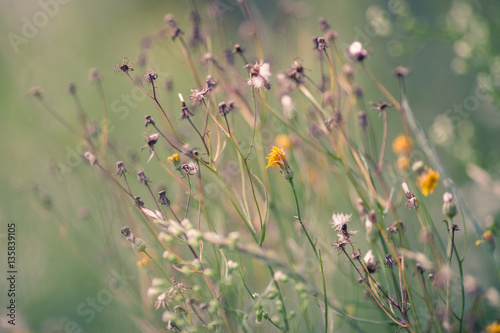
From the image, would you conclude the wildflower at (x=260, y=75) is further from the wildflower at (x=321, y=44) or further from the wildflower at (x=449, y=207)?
the wildflower at (x=449, y=207)

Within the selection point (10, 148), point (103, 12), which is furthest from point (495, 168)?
point (103, 12)

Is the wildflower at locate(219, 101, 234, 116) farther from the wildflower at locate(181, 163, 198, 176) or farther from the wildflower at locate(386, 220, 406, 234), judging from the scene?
the wildflower at locate(386, 220, 406, 234)

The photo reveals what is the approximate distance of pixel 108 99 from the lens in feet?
7.32

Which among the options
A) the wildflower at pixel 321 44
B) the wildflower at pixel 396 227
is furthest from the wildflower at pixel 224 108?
the wildflower at pixel 396 227

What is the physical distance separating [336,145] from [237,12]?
6.76 feet

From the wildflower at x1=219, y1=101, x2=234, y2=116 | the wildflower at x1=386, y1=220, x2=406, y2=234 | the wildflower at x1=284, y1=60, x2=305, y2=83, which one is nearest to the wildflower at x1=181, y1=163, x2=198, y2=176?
the wildflower at x1=219, y1=101, x2=234, y2=116

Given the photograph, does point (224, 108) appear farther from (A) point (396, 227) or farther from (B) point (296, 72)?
(A) point (396, 227)

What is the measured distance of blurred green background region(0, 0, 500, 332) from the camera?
129 cm

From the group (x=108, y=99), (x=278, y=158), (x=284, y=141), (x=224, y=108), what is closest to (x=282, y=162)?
(x=278, y=158)

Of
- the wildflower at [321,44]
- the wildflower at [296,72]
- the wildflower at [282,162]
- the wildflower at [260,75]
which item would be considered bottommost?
the wildflower at [282,162]

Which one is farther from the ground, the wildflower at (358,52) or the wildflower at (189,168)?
the wildflower at (358,52)

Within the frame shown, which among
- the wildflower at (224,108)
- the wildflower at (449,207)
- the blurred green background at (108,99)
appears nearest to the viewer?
the wildflower at (449,207)

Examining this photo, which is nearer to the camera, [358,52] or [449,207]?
[449,207]

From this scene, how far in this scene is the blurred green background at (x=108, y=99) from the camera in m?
1.29
